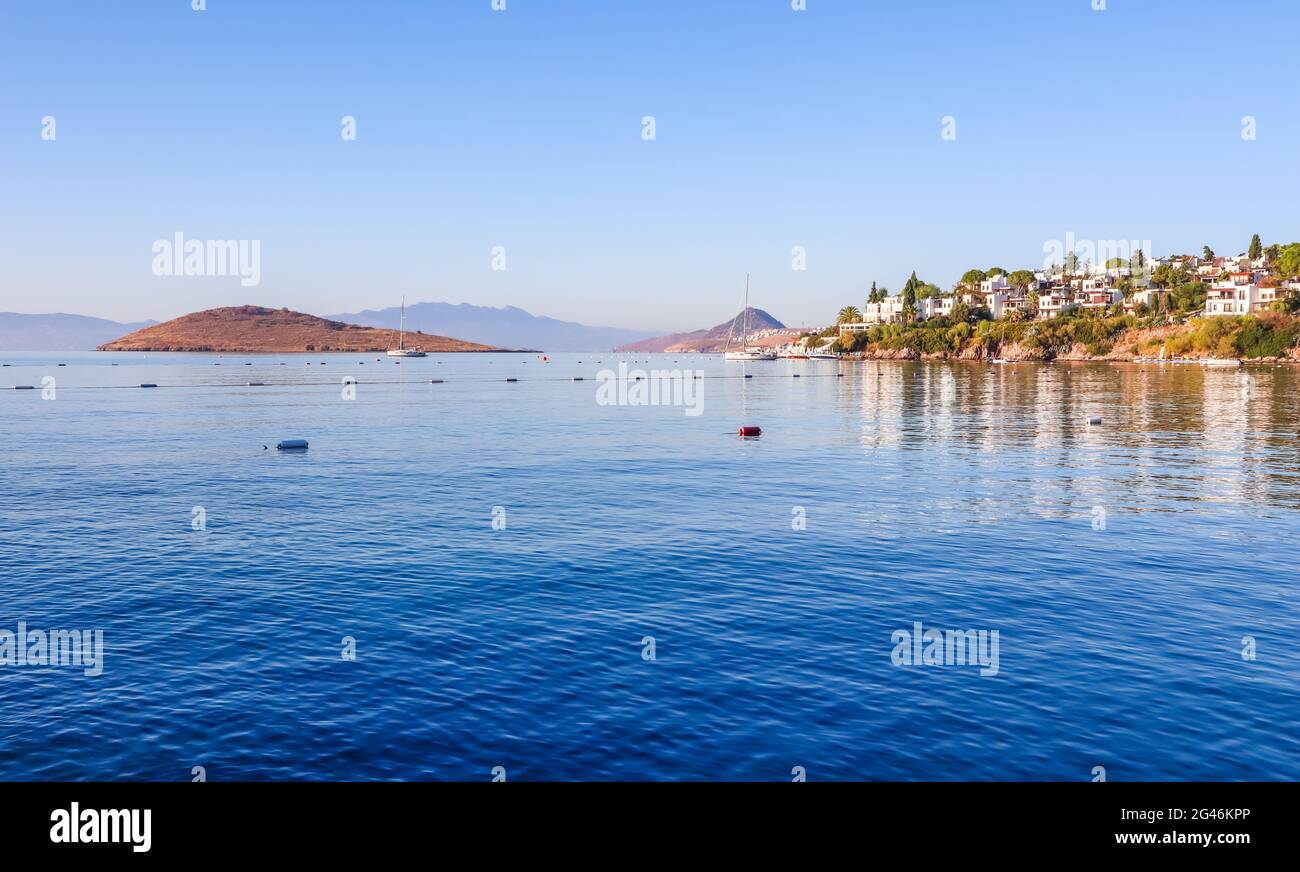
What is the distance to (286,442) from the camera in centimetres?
8212

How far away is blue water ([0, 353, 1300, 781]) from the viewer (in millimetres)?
21141

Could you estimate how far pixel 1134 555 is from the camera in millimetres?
41000

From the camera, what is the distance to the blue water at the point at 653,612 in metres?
21.1

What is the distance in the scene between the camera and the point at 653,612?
32.6m

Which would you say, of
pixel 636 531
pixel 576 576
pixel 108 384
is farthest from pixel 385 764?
pixel 108 384

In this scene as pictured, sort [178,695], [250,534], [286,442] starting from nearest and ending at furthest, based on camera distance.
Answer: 1. [178,695]
2. [250,534]
3. [286,442]

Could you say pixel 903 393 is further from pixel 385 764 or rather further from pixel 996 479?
pixel 385 764

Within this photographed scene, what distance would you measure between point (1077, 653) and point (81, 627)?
3287cm
